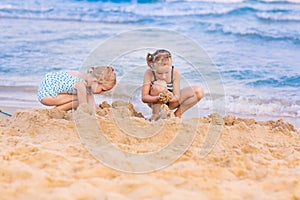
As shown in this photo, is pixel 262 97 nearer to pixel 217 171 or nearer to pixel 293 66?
pixel 293 66

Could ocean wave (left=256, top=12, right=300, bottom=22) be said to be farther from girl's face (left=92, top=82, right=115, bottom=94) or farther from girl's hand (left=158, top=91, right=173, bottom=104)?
girl's face (left=92, top=82, right=115, bottom=94)

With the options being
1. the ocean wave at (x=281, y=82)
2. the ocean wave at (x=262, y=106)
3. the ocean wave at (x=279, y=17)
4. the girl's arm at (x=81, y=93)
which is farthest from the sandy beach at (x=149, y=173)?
the ocean wave at (x=279, y=17)

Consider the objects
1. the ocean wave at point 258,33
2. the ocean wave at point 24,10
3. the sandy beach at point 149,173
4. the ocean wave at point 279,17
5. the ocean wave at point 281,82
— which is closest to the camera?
the sandy beach at point 149,173

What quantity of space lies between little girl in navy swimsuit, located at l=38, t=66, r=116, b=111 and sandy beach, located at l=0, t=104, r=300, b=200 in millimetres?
539

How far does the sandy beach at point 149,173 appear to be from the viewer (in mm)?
2645

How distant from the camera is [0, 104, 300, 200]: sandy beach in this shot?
2.64 meters

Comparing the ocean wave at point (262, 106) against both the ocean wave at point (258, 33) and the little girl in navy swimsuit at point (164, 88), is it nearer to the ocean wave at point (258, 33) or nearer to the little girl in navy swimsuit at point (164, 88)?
the little girl in navy swimsuit at point (164, 88)

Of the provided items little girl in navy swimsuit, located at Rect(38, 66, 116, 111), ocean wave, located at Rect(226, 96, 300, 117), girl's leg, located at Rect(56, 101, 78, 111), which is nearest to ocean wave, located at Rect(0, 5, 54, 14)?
ocean wave, located at Rect(226, 96, 300, 117)

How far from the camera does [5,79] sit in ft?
25.9

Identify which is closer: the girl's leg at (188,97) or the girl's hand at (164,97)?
the girl's hand at (164,97)

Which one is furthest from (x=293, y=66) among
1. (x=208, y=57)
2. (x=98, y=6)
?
(x=98, y=6)

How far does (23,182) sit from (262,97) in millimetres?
4950

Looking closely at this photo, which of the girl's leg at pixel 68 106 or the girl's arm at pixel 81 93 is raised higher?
the girl's arm at pixel 81 93

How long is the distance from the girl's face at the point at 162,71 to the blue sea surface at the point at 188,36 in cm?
140
